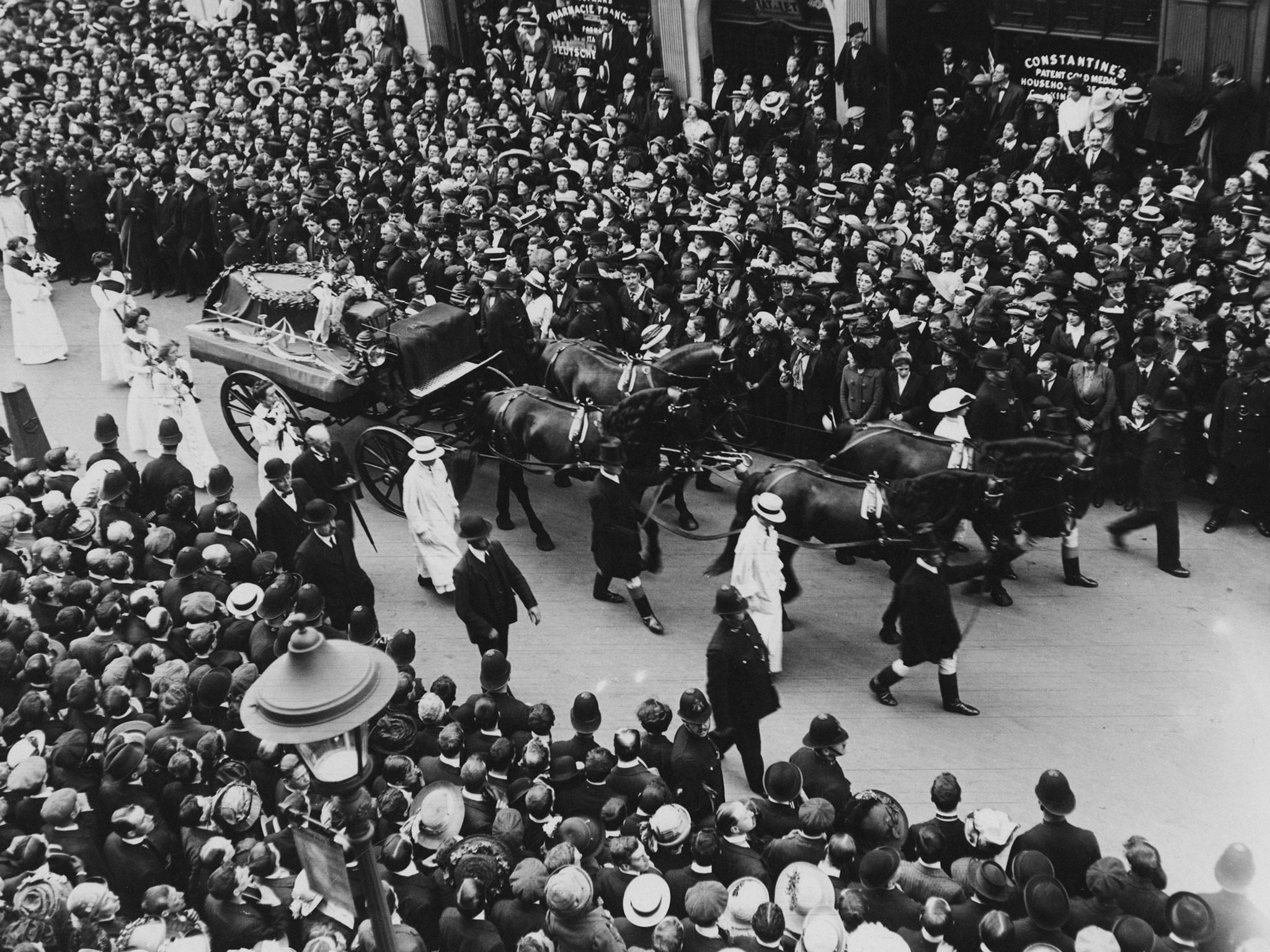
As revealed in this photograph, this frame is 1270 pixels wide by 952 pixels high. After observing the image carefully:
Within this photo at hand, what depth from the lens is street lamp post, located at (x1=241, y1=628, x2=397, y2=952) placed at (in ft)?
14.2

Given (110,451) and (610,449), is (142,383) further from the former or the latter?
(610,449)

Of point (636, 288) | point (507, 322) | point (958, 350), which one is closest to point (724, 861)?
point (958, 350)

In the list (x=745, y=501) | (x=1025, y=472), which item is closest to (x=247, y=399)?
(x=745, y=501)

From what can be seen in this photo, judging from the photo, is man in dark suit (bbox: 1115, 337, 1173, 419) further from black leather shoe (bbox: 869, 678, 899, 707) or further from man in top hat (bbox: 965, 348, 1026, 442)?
black leather shoe (bbox: 869, 678, 899, 707)

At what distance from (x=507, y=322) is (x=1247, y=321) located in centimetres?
651

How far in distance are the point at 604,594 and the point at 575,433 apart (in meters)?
1.37

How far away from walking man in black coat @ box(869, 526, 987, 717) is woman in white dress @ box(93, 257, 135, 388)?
855 centimetres

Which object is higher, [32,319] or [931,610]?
[32,319]

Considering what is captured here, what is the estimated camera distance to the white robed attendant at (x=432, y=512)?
404 inches

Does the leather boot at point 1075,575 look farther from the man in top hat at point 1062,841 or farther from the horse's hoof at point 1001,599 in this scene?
the man in top hat at point 1062,841

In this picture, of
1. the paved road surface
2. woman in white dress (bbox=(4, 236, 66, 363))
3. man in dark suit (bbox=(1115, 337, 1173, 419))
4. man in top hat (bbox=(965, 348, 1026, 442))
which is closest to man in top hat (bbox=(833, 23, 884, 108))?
man in dark suit (bbox=(1115, 337, 1173, 419))

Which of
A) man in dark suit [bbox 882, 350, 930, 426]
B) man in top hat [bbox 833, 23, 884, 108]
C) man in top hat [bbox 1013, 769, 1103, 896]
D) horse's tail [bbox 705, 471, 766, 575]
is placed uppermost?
man in top hat [bbox 833, 23, 884, 108]

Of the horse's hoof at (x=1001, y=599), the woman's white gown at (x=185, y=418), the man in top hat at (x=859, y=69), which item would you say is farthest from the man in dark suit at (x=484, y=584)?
the man in top hat at (x=859, y=69)

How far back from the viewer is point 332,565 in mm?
9336
